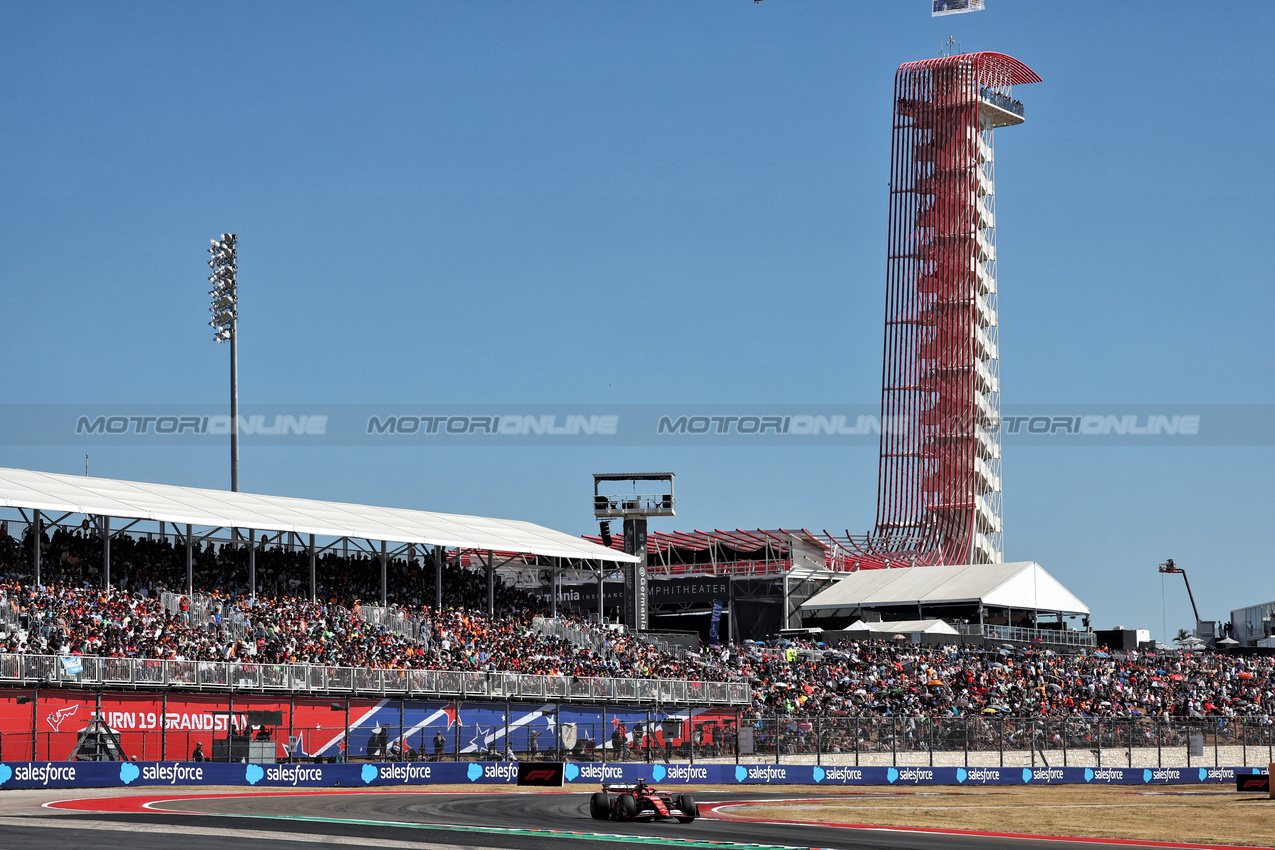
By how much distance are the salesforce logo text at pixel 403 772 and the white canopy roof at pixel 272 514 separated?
36.0 feet

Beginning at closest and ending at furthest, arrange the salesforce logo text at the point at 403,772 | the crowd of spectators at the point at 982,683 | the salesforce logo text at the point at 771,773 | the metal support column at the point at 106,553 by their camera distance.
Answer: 1. the salesforce logo text at the point at 403,772
2. the metal support column at the point at 106,553
3. the salesforce logo text at the point at 771,773
4. the crowd of spectators at the point at 982,683

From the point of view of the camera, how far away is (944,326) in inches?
4090

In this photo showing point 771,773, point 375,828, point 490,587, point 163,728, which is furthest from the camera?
point 490,587

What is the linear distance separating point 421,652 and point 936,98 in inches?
2632

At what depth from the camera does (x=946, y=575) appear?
272 feet

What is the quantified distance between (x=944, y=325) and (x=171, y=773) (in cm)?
7334

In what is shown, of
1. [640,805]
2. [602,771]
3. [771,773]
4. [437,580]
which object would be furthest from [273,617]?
[640,805]

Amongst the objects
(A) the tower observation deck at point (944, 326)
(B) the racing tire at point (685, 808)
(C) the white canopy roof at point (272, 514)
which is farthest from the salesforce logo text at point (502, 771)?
(A) the tower observation deck at point (944, 326)

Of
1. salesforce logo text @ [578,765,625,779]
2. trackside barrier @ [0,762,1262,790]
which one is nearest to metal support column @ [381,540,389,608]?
trackside barrier @ [0,762,1262,790]

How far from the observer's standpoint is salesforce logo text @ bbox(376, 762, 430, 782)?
139 ft

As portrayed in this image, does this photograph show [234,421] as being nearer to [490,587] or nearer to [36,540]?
[490,587]

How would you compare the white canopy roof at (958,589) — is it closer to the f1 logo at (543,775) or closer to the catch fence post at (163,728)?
the f1 logo at (543,775)

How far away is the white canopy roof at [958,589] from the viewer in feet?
259

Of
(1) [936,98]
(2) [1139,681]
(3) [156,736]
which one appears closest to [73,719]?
(3) [156,736]
